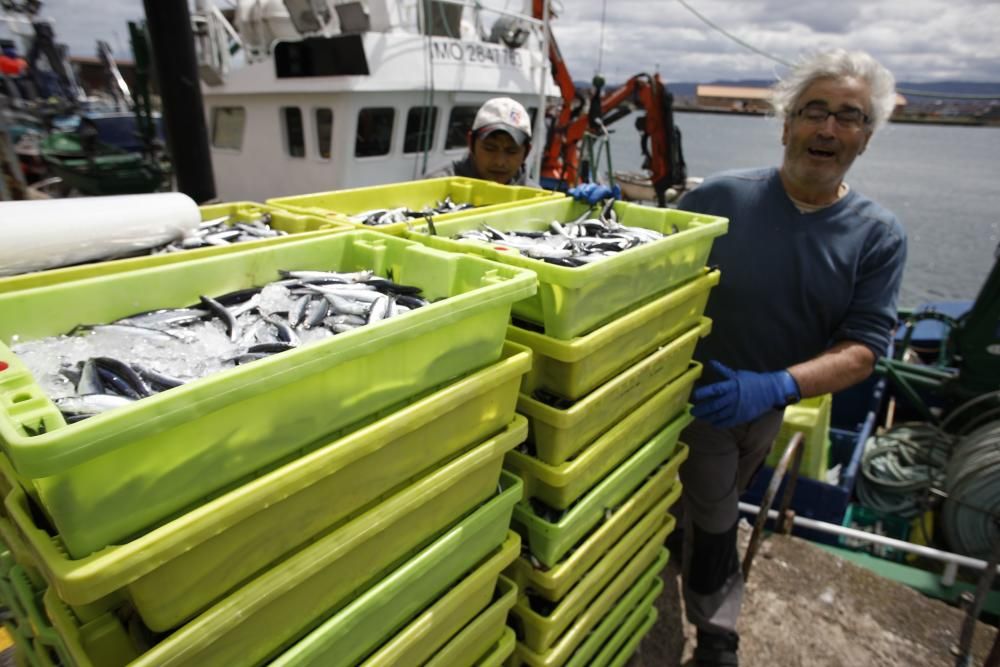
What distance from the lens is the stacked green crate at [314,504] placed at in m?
0.88

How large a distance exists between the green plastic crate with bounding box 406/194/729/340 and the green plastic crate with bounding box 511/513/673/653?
99 cm

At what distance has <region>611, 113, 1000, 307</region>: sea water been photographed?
1507 cm

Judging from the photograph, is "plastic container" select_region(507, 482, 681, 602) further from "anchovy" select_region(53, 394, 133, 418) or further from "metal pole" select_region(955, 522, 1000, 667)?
"metal pole" select_region(955, 522, 1000, 667)

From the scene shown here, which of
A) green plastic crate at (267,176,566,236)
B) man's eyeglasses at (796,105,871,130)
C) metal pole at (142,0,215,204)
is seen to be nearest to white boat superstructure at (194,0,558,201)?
metal pole at (142,0,215,204)

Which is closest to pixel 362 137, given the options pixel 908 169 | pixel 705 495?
pixel 705 495

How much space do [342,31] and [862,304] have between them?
278 inches

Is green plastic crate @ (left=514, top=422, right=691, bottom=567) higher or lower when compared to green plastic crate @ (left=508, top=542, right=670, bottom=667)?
higher

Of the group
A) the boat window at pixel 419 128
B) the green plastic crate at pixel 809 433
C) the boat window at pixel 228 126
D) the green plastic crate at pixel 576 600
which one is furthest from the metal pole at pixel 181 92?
the green plastic crate at pixel 809 433

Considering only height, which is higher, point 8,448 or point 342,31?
point 342,31

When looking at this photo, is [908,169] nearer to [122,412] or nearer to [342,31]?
[342,31]

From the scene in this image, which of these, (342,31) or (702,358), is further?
(342,31)

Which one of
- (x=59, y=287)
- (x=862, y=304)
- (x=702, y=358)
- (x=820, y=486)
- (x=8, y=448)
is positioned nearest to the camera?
(x=8, y=448)

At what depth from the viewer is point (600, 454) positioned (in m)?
1.86

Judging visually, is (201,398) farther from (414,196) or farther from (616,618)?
(414,196)
